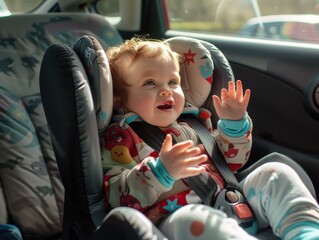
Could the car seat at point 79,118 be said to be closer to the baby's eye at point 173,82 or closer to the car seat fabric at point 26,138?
the baby's eye at point 173,82

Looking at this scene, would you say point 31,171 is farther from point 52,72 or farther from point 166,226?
point 166,226

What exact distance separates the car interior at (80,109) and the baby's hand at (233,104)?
0.19 m

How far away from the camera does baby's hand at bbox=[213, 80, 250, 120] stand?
1496 millimetres

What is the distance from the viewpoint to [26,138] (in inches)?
66.8

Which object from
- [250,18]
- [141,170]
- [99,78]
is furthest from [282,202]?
[250,18]

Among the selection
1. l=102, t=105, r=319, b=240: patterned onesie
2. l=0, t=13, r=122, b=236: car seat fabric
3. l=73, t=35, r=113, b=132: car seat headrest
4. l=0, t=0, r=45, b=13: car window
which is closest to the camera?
l=102, t=105, r=319, b=240: patterned onesie

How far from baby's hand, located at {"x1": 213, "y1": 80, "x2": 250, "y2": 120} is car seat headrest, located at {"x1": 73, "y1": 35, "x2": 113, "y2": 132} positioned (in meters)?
0.34

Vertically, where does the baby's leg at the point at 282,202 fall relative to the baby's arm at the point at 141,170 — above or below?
below

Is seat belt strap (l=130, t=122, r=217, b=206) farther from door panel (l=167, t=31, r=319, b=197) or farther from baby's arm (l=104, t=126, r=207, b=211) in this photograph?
door panel (l=167, t=31, r=319, b=197)

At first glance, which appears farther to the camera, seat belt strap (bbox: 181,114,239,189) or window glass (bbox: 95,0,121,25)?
window glass (bbox: 95,0,121,25)

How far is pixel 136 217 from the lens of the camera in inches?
43.1

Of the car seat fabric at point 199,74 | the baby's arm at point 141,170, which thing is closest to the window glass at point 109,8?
the car seat fabric at point 199,74

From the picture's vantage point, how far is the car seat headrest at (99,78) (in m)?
1.39

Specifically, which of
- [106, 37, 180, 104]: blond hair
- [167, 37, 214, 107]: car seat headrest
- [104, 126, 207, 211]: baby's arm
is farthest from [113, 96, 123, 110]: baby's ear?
[167, 37, 214, 107]: car seat headrest
